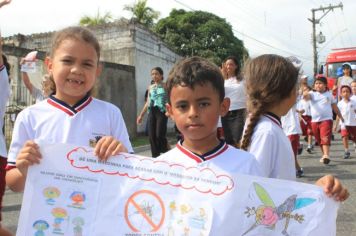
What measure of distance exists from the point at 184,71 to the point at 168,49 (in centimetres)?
1701

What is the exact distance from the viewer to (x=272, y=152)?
241cm

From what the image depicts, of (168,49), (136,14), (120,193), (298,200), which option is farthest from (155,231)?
(136,14)

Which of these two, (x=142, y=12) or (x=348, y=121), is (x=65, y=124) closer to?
(x=348, y=121)

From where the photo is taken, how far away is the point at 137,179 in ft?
6.68

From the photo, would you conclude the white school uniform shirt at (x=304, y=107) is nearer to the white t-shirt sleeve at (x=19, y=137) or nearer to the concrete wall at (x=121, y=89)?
the concrete wall at (x=121, y=89)

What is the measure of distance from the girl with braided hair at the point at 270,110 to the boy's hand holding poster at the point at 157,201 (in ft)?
1.40

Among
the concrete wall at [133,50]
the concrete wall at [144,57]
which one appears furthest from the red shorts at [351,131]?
the concrete wall at [144,57]

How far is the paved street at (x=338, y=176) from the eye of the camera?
463 centimetres

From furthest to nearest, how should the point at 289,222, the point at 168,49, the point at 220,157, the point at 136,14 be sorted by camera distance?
the point at 136,14 < the point at 168,49 < the point at 220,157 < the point at 289,222

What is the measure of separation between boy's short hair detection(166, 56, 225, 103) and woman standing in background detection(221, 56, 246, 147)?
16.1 ft

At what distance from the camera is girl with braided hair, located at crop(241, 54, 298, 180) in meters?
2.42

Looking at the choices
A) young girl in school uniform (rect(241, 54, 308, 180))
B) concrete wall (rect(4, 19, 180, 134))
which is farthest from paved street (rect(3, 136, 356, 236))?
concrete wall (rect(4, 19, 180, 134))

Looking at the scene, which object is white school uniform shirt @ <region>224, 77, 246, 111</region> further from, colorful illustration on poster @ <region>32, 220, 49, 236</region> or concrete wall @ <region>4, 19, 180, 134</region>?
concrete wall @ <region>4, 19, 180, 134</region>

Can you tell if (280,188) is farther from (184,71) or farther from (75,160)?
(75,160)
